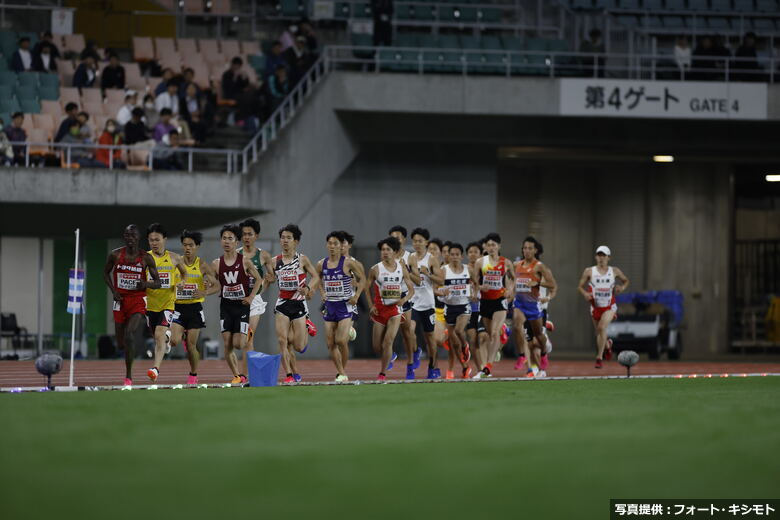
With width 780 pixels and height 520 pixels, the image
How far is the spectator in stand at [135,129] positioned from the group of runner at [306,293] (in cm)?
Answer: 973

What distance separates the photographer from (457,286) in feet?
66.0

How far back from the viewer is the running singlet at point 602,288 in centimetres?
2327

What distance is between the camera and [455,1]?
35.1m

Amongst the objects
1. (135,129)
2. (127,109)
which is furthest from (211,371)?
(127,109)

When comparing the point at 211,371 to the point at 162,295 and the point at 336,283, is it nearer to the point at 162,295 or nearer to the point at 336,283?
the point at 336,283

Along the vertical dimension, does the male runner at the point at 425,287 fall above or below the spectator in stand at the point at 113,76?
below

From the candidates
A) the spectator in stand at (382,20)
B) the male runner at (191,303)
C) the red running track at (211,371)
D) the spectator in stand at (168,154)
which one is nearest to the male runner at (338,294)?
the male runner at (191,303)

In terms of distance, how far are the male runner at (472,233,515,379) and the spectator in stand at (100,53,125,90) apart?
Answer: 1307 cm

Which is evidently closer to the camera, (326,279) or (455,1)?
(326,279)

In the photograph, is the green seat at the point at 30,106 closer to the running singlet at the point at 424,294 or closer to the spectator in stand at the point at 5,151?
the spectator in stand at the point at 5,151

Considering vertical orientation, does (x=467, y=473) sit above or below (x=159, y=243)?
below

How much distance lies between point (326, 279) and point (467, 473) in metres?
10.9

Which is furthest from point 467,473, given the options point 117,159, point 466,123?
point 466,123

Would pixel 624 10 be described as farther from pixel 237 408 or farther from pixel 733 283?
pixel 237 408
